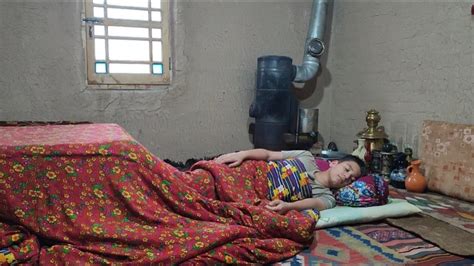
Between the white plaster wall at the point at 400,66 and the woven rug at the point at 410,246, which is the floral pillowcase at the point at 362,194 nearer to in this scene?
the woven rug at the point at 410,246

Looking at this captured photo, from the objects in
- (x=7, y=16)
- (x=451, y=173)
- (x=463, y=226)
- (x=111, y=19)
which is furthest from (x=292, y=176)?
(x=7, y=16)

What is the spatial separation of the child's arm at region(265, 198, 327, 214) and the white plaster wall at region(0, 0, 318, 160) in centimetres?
198

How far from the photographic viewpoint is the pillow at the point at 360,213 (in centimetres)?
189

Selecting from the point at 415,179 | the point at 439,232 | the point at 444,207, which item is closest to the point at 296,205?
the point at 439,232

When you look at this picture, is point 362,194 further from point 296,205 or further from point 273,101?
point 273,101

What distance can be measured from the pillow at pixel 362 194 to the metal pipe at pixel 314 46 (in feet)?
Result: 5.75

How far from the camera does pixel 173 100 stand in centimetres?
359

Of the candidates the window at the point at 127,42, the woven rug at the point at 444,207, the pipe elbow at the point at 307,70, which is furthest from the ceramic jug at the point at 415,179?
the window at the point at 127,42

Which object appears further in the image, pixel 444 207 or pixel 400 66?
pixel 400 66

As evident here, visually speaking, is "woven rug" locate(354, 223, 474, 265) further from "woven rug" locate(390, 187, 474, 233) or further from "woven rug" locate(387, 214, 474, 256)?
"woven rug" locate(390, 187, 474, 233)

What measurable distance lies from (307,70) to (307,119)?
475 mm

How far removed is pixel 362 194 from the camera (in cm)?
209

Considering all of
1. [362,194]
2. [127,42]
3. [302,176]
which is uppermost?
[127,42]

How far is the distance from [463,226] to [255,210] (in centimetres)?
110
